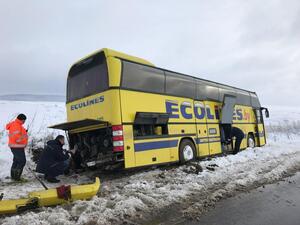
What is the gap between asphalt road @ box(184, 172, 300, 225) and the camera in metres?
4.68

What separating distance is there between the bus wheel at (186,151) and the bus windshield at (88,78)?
3456mm

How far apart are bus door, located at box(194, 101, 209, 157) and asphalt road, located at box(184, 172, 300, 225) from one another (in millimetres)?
4020

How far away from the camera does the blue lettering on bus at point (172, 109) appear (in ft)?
31.1

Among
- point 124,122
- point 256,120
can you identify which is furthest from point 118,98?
point 256,120

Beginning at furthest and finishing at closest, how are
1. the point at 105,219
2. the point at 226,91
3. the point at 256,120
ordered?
1. the point at 256,120
2. the point at 226,91
3. the point at 105,219

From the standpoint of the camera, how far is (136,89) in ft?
27.4

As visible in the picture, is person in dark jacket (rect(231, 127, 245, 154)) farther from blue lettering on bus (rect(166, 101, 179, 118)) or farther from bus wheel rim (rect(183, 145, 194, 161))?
blue lettering on bus (rect(166, 101, 179, 118))

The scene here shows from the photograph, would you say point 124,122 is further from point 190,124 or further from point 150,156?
point 190,124

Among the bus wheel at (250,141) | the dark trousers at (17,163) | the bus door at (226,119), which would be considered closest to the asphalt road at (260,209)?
the dark trousers at (17,163)

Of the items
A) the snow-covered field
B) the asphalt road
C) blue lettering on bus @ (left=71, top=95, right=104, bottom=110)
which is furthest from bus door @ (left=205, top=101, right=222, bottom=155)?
blue lettering on bus @ (left=71, top=95, right=104, bottom=110)

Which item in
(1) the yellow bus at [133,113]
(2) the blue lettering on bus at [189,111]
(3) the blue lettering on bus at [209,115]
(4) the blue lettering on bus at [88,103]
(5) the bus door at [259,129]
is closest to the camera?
(1) the yellow bus at [133,113]

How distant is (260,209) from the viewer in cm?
530

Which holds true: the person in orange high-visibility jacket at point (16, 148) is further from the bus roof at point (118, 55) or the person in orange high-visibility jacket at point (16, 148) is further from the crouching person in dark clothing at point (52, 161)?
the bus roof at point (118, 55)

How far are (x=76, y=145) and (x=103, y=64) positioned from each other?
2.91 metres
